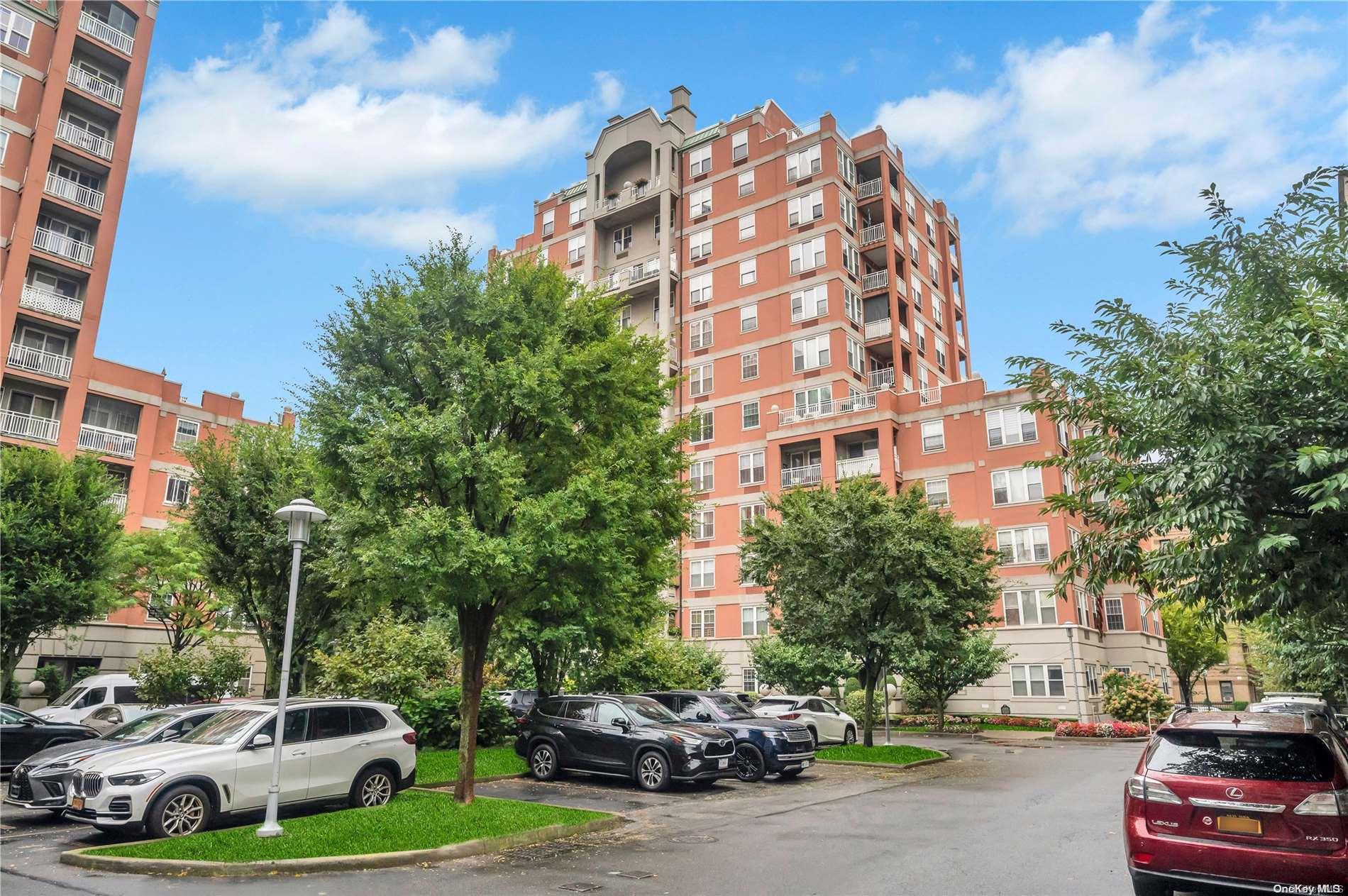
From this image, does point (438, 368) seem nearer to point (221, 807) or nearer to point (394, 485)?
point (394, 485)

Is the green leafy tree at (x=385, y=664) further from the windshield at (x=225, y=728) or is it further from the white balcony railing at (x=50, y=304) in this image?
the white balcony railing at (x=50, y=304)

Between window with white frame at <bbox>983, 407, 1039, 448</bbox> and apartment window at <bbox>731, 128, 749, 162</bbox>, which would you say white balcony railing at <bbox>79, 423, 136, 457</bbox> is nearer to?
apartment window at <bbox>731, 128, 749, 162</bbox>

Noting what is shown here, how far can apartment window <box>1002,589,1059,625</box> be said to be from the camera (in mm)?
40219

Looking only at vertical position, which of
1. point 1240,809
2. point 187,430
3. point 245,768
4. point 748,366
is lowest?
point 245,768

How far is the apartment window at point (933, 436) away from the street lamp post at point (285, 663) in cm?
3696

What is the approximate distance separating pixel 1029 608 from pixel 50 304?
1731 inches

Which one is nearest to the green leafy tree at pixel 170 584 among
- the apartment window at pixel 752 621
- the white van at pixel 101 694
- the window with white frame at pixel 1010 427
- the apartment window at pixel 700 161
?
the white van at pixel 101 694

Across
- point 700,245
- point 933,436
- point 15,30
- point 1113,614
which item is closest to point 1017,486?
point 933,436

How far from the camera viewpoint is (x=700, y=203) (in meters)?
54.9

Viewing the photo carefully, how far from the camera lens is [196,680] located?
26.0 metres

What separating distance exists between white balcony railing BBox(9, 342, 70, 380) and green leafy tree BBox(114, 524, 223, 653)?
703 centimetres

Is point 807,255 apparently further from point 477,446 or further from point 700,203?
point 477,446

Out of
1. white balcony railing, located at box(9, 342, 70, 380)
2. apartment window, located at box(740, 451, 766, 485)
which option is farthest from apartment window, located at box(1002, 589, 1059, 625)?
white balcony railing, located at box(9, 342, 70, 380)

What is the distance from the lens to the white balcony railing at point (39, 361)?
33625 millimetres
